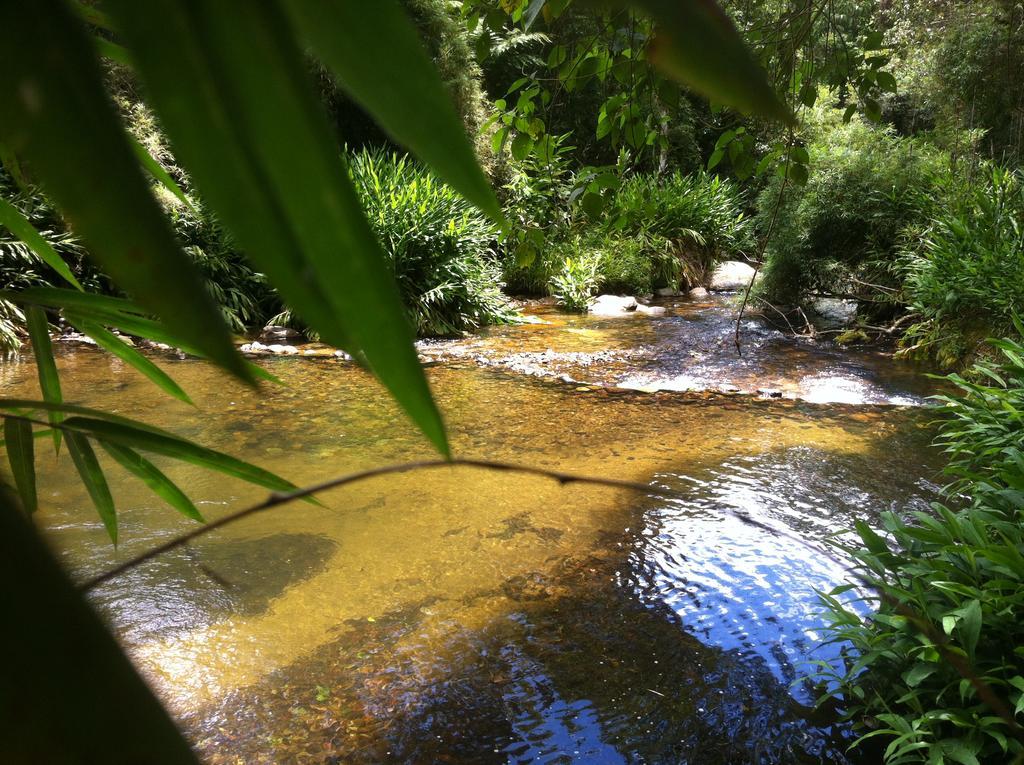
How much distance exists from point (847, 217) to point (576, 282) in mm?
3855

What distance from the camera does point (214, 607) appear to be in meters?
2.78

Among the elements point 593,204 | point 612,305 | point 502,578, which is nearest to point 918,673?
point 593,204

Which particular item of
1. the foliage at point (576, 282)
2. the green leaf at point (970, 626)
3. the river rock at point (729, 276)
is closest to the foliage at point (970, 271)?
the foliage at point (576, 282)

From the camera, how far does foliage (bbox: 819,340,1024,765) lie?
1.64 metres

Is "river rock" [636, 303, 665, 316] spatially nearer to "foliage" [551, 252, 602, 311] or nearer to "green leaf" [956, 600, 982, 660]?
"foliage" [551, 252, 602, 311]

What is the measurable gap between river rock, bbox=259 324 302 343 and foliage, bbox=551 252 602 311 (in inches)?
168

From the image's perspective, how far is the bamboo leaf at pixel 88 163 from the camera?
0.16m

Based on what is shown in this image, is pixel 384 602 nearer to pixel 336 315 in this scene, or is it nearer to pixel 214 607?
pixel 214 607

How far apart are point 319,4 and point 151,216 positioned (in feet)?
0.27

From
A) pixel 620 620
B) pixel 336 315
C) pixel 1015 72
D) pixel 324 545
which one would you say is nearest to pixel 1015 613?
pixel 620 620

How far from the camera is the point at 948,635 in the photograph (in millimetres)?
1715

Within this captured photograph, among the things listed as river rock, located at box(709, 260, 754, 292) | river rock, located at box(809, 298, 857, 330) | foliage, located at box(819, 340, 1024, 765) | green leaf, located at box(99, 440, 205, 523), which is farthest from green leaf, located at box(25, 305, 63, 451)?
river rock, located at box(709, 260, 754, 292)

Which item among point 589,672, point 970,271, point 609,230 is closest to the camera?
point 589,672

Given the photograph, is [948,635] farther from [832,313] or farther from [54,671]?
[832,313]
